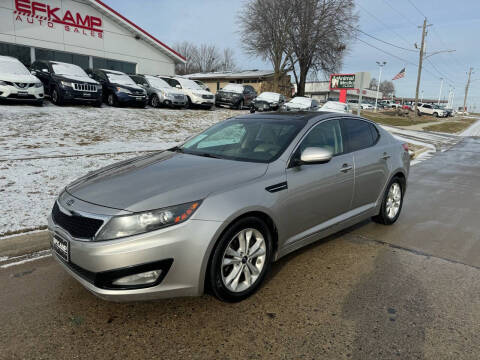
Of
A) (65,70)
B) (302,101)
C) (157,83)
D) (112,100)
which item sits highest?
(65,70)

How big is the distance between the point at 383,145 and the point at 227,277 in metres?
3.05

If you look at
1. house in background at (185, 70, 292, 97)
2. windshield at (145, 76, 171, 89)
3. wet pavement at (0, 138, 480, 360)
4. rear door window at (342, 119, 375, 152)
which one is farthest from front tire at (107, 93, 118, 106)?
house in background at (185, 70, 292, 97)

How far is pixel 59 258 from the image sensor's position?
112 inches

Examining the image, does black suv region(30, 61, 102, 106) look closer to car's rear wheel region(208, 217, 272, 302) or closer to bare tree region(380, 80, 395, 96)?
car's rear wheel region(208, 217, 272, 302)

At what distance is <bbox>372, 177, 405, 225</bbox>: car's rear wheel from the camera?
16.1 feet

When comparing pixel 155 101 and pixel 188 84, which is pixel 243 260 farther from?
pixel 188 84

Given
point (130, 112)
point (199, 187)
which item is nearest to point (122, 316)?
point (199, 187)

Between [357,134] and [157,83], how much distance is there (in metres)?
16.1

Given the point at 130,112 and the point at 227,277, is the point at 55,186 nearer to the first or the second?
the point at 227,277

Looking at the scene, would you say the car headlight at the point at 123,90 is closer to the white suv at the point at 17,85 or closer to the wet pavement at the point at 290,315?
the white suv at the point at 17,85

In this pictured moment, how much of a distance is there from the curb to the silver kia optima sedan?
1221 millimetres

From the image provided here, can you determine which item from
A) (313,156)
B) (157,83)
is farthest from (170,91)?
(313,156)

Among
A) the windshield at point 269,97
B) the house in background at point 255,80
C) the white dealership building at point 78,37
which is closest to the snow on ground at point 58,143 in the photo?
the windshield at point 269,97

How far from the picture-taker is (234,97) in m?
21.9
